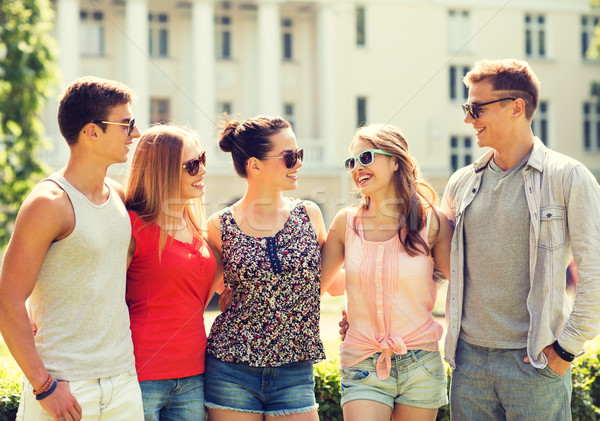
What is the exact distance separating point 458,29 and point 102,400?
2763cm

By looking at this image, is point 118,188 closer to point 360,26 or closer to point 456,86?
point 360,26

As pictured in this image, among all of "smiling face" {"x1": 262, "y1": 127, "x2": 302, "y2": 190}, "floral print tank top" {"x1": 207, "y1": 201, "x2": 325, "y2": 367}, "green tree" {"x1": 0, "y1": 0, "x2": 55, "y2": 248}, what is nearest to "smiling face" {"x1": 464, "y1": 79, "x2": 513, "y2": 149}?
"smiling face" {"x1": 262, "y1": 127, "x2": 302, "y2": 190}

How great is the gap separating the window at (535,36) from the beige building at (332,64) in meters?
0.05

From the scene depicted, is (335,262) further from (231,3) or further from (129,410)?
(231,3)

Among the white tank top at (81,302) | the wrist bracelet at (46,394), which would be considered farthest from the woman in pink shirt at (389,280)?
the wrist bracelet at (46,394)

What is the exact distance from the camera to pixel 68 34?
2447 centimetres

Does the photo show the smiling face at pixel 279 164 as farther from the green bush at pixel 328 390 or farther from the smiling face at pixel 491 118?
the green bush at pixel 328 390

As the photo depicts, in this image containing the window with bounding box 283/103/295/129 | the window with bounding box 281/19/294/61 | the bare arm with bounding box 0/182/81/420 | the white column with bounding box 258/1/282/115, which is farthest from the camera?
the window with bounding box 281/19/294/61

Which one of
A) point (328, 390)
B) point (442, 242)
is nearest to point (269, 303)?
point (442, 242)

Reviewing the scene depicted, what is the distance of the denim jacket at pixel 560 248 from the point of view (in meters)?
3.47

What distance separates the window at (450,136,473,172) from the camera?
2812 centimetres

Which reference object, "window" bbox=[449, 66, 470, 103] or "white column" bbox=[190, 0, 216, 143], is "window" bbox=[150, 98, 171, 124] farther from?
"window" bbox=[449, 66, 470, 103]

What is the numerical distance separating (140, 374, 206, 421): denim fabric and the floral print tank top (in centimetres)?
23

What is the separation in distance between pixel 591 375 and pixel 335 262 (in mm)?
2487
